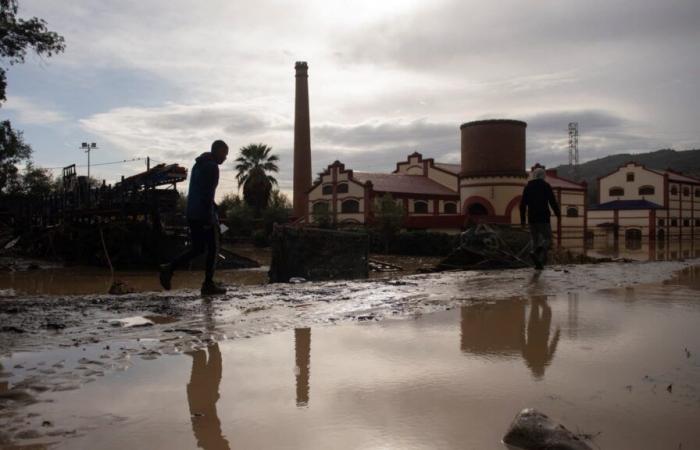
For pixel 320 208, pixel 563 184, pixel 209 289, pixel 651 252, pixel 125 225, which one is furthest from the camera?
pixel 563 184

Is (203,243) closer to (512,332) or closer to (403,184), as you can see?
(512,332)

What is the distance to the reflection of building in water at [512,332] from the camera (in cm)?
371

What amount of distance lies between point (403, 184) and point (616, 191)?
86.5ft

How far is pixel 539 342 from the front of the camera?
4.04m

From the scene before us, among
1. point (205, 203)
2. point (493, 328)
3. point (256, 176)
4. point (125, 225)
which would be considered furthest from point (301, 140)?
point (493, 328)

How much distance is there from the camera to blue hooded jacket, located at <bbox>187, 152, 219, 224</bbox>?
243 inches

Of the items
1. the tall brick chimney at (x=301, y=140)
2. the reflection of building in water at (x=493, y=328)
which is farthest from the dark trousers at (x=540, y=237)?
the tall brick chimney at (x=301, y=140)

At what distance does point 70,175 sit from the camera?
28.8 meters

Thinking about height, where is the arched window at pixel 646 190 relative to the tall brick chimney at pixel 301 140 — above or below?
below

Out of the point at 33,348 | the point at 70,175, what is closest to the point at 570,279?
the point at 33,348

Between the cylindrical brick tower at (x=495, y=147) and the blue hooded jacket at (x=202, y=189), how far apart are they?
104ft

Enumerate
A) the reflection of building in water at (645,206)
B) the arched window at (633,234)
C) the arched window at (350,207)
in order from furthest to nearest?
the arched window at (633,234)
the reflection of building in water at (645,206)
the arched window at (350,207)

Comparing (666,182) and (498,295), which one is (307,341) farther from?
(666,182)

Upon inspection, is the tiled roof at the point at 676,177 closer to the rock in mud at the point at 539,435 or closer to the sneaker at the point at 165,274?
the sneaker at the point at 165,274
